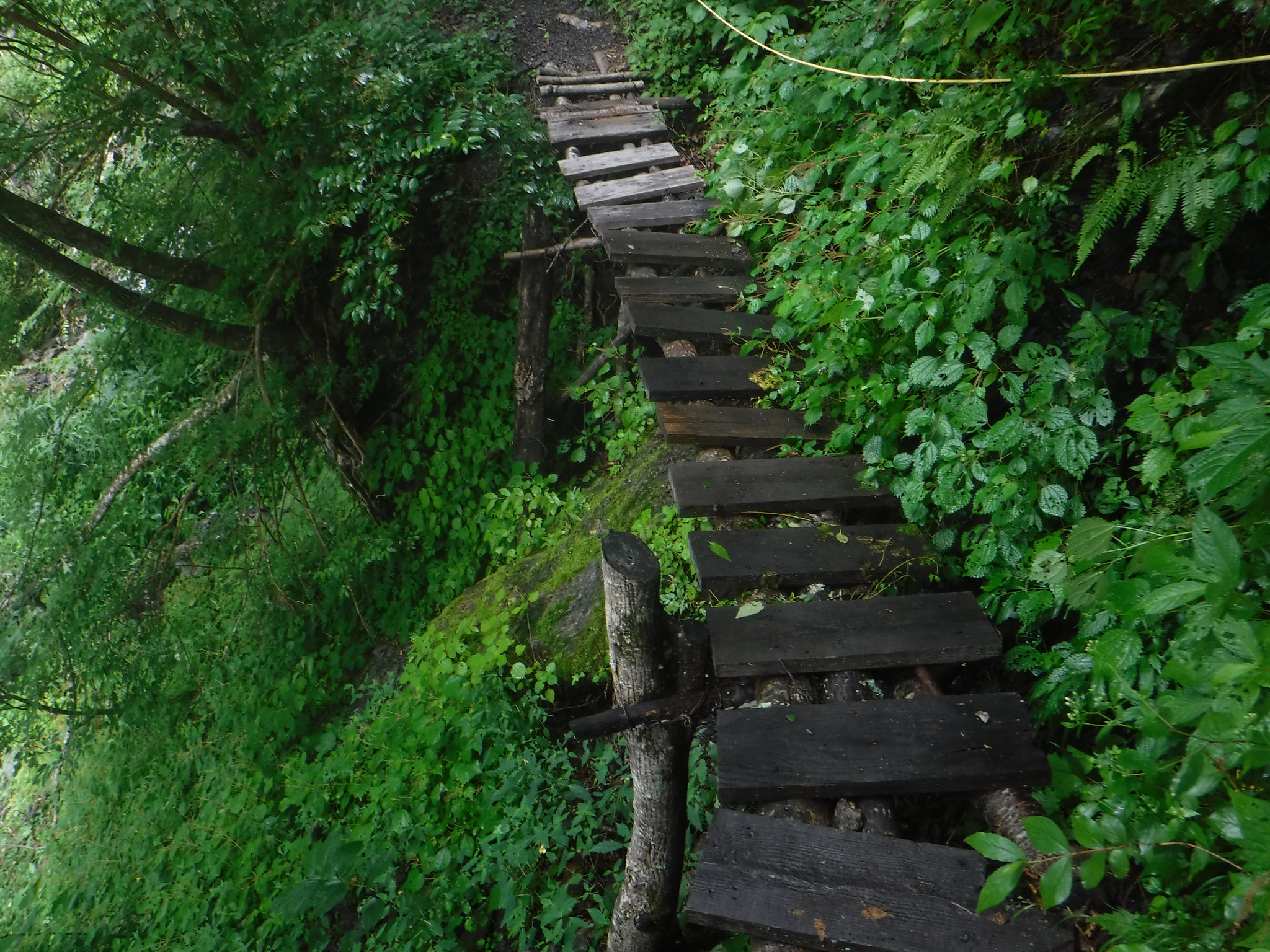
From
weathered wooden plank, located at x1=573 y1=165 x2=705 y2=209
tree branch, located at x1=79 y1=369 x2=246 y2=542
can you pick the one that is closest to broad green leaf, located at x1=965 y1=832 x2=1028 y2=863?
weathered wooden plank, located at x1=573 y1=165 x2=705 y2=209

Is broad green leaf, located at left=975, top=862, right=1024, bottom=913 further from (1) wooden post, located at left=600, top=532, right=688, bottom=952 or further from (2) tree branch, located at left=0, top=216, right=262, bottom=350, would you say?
(2) tree branch, located at left=0, top=216, right=262, bottom=350

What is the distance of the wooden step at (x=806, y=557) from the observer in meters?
2.78

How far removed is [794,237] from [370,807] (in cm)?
407

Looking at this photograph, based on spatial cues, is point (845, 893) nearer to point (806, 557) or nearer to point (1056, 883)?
point (1056, 883)

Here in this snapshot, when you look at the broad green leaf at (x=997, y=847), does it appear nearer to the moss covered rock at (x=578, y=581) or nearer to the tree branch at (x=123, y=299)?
the moss covered rock at (x=578, y=581)

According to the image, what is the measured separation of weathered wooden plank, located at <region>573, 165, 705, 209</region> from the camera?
17.3 feet

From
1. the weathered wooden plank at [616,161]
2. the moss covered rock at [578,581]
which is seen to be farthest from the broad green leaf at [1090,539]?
the weathered wooden plank at [616,161]

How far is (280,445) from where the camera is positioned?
6246 mm

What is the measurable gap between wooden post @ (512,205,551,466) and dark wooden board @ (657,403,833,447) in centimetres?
268

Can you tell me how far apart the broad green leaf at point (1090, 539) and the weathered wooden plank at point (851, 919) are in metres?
1.03

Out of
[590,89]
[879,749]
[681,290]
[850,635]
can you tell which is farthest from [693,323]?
[590,89]

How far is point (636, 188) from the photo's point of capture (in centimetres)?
536

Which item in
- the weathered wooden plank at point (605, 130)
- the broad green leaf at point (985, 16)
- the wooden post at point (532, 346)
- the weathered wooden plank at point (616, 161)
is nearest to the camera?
the broad green leaf at point (985, 16)

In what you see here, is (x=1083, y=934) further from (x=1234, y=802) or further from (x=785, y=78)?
(x=785, y=78)
